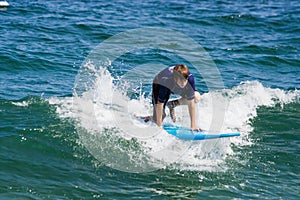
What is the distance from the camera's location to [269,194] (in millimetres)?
9617

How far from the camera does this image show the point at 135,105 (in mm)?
13375

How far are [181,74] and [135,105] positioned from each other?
308 cm

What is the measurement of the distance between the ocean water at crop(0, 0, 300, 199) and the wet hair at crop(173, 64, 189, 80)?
134 cm

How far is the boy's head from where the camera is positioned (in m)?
10.4

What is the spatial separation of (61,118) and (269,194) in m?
4.76

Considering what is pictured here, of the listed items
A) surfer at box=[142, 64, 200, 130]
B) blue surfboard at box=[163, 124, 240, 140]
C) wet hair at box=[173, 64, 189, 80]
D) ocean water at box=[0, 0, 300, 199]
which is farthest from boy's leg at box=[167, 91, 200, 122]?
wet hair at box=[173, 64, 189, 80]

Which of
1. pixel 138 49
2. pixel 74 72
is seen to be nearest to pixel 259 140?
pixel 74 72

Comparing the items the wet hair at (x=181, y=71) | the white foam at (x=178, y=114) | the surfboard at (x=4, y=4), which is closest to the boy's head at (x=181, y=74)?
the wet hair at (x=181, y=71)

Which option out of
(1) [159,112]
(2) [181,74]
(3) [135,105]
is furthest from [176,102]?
(3) [135,105]

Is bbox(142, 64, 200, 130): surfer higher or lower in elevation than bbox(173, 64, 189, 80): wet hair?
lower

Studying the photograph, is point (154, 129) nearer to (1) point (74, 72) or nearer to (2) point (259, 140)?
(2) point (259, 140)

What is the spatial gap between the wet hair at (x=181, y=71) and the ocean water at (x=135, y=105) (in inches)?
52.8

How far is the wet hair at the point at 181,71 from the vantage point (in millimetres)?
10438

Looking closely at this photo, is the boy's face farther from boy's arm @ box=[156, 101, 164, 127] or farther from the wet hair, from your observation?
boy's arm @ box=[156, 101, 164, 127]
